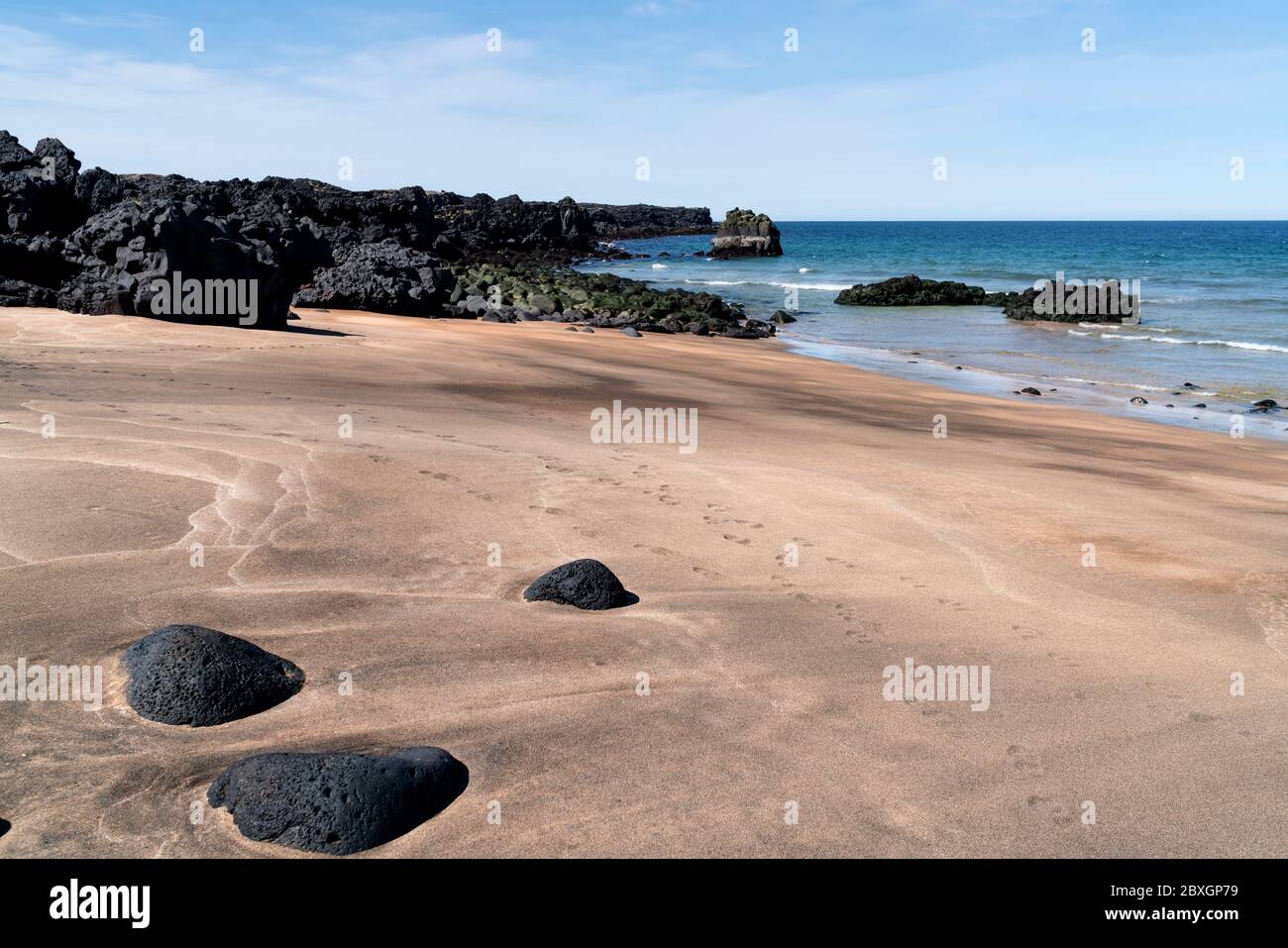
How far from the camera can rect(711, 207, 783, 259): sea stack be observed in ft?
278

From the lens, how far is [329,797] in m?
3.39

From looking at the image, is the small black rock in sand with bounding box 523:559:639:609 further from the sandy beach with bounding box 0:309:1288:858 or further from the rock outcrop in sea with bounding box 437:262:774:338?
the rock outcrop in sea with bounding box 437:262:774:338

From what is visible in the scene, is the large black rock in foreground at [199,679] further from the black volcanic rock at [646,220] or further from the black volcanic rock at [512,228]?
the black volcanic rock at [646,220]

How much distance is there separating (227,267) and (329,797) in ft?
46.2

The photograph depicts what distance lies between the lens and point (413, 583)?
5.54 m

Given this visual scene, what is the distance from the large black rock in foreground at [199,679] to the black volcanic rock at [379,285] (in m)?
19.4

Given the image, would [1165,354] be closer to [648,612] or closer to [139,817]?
[648,612]

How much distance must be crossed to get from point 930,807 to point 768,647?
1.45m

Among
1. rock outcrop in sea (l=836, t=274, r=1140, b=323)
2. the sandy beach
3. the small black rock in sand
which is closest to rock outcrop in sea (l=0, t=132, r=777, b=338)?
the sandy beach

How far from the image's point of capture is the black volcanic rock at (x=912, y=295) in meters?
40.3

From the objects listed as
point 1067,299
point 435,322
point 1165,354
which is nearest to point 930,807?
point 435,322
